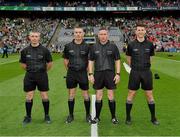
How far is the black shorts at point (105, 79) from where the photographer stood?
11.2 m

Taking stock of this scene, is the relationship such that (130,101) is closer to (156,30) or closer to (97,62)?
(97,62)

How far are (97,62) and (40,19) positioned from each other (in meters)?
67.3

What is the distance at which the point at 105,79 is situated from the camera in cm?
1123

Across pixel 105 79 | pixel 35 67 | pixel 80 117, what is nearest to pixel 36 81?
pixel 35 67

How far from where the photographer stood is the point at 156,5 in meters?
74.6

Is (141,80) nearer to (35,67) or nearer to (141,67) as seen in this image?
(141,67)

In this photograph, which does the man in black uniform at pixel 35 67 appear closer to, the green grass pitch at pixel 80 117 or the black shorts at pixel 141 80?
the green grass pitch at pixel 80 117

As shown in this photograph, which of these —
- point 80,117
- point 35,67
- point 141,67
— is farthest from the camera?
point 80,117

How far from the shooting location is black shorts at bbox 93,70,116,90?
36.7 ft

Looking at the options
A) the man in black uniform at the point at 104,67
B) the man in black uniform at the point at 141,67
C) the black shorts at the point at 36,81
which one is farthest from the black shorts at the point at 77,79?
the man in black uniform at the point at 141,67

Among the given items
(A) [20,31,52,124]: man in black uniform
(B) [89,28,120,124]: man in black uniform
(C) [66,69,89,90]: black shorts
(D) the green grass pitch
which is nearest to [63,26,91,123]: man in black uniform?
(C) [66,69,89,90]: black shorts

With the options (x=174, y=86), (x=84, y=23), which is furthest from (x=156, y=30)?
(x=174, y=86)

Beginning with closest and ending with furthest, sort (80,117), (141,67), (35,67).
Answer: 1. (141,67)
2. (35,67)
3. (80,117)

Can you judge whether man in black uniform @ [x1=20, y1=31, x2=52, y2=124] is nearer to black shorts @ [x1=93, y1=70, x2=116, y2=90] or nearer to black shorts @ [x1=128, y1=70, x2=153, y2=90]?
black shorts @ [x1=93, y1=70, x2=116, y2=90]
